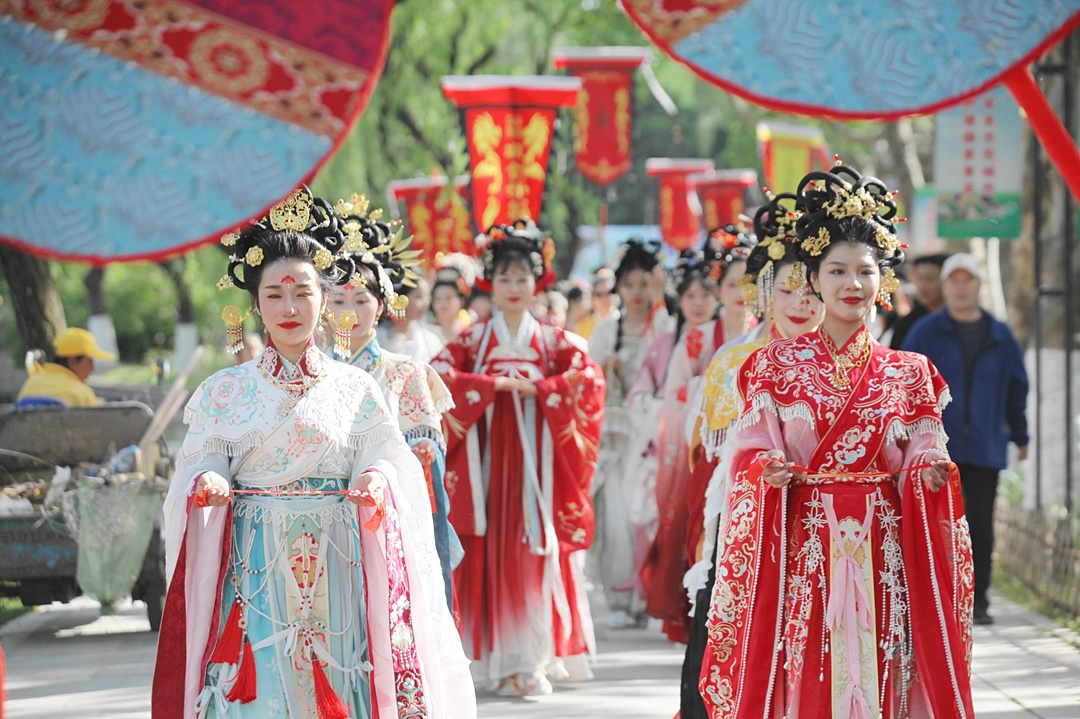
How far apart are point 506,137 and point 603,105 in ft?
21.1

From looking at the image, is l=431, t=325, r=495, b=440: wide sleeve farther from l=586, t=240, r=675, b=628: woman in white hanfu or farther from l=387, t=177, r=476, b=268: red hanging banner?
l=387, t=177, r=476, b=268: red hanging banner

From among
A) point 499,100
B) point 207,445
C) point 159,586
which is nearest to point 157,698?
point 207,445

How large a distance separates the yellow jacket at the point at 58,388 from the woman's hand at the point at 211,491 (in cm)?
528

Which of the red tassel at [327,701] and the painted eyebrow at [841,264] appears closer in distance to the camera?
the red tassel at [327,701]

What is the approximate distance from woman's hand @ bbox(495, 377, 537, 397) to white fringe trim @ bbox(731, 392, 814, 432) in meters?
2.51

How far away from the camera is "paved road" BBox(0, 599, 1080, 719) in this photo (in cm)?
705

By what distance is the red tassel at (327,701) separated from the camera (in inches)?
192

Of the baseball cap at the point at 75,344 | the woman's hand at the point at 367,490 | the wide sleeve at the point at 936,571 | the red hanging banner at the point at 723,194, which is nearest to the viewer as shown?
the woman's hand at the point at 367,490

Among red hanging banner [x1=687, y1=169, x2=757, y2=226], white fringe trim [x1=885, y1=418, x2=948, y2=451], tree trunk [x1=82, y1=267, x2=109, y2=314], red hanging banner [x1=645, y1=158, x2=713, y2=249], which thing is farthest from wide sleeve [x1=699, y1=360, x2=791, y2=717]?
tree trunk [x1=82, y1=267, x2=109, y2=314]

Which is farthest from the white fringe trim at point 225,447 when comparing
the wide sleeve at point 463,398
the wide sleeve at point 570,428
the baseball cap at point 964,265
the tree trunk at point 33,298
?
the tree trunk at point 33,298

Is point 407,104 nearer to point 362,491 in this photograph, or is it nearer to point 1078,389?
point 1078,389

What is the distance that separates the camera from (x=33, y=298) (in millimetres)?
12453

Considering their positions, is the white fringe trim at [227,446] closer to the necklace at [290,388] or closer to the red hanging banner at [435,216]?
the necklace at [290,388]

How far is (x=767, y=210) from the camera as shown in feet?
20.5
